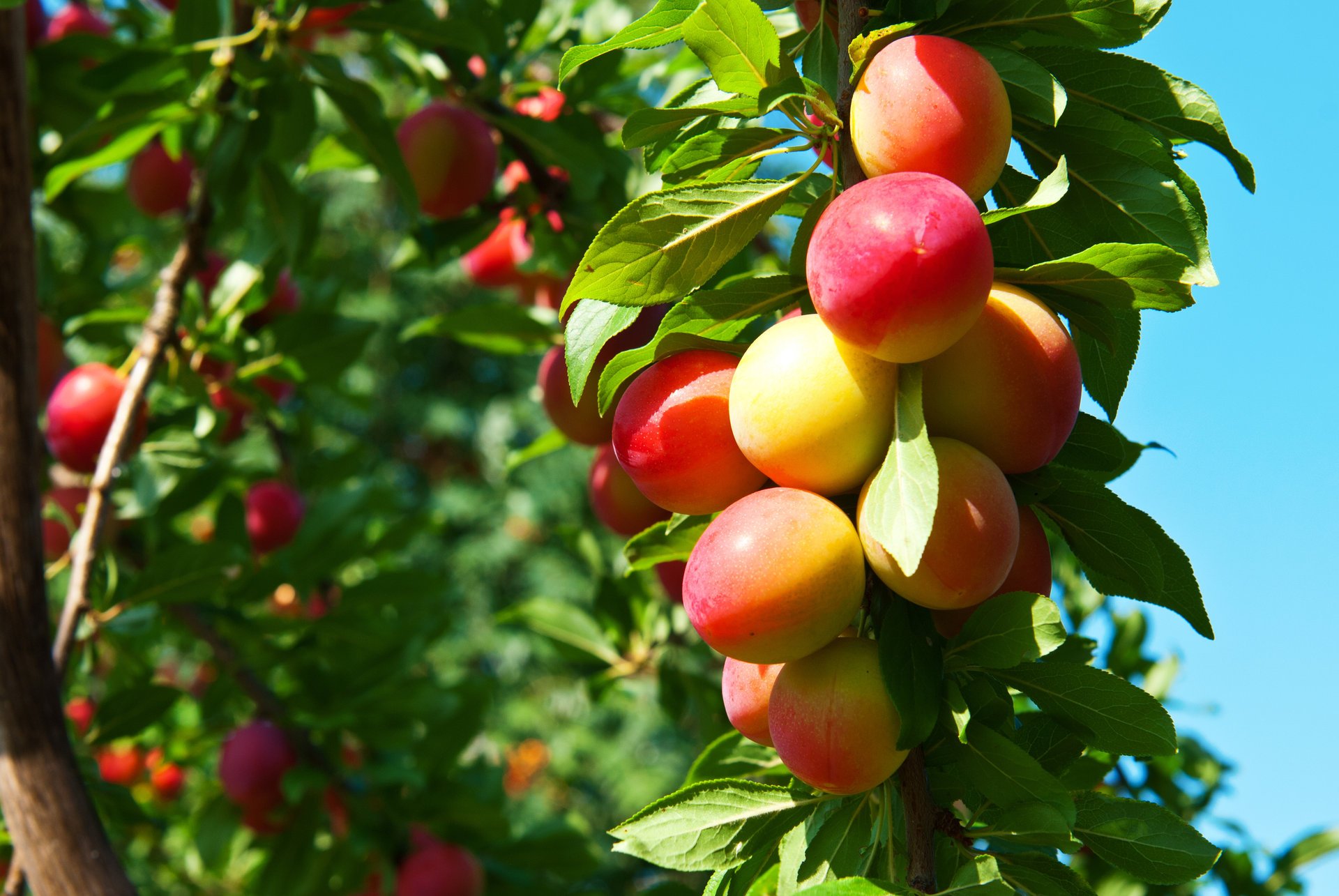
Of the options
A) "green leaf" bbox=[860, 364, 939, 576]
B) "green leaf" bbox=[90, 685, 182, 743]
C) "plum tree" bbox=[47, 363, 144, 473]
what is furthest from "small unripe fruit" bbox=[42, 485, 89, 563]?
"green leaf" bbox=[860, 364, 939, 576]

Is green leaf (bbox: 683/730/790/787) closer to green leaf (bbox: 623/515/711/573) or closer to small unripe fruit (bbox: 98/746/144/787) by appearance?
green leaf (bbox: 623/515/711/573)

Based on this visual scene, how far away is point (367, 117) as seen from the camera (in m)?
0.86

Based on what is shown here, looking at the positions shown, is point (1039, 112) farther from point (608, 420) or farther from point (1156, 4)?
point (608, 420)

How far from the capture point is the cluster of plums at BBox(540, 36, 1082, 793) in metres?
0.37

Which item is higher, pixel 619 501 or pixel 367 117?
pixel 367 117

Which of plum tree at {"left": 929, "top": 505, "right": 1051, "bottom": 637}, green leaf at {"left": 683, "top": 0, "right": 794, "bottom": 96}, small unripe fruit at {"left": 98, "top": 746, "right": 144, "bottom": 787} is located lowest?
small unripe fruit at {"left": 98, "top": 746, "right": 144, "bottom": 787}

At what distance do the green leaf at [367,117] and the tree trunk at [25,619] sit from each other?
23 centimetres

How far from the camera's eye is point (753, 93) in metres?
0.46

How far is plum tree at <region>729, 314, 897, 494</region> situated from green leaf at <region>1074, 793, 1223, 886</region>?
171mm

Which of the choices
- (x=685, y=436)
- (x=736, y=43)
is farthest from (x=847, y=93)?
(x=685, y=436)

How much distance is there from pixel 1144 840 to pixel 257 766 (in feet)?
2.88

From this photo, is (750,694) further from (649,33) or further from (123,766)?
(123,766)

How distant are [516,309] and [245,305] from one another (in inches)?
11.8

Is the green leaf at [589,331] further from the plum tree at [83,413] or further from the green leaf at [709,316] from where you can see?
the plum tree at [83,413]
